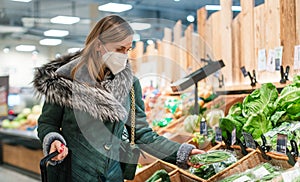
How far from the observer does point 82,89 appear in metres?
2.03

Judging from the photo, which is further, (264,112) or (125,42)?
(264,112)

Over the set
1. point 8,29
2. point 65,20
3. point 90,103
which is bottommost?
point 90,103

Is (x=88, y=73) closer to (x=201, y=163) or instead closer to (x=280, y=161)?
(x=201, y=163)

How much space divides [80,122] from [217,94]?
1896 millimetres

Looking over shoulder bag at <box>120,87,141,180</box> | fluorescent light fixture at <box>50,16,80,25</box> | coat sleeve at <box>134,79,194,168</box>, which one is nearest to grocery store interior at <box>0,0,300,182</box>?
coat sleeve at <box>134,79,194,168</box>

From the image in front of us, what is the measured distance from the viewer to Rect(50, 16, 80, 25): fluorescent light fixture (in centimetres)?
895

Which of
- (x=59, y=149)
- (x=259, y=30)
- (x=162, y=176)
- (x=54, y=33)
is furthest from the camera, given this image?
(x=54, y=33)

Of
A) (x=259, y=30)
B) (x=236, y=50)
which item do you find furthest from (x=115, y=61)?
(x=236, y=50)

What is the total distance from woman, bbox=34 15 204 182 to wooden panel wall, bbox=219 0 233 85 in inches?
72.9

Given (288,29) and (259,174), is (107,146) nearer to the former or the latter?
(259,174)

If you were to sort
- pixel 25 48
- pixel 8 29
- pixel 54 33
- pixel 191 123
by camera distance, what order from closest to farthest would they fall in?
pixel 191 123, pixel 25 48, pixel 8 29, pixel 54 33

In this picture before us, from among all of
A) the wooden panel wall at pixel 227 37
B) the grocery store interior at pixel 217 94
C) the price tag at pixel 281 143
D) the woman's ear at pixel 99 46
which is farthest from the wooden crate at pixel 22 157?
the price tag at pixel 281 143

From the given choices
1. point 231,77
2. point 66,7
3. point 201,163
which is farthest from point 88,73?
point 66,7

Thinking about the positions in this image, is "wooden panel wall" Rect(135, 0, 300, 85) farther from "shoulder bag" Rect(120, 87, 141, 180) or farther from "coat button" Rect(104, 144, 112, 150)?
"coat button" Rect(104, 144, 112, 150)
